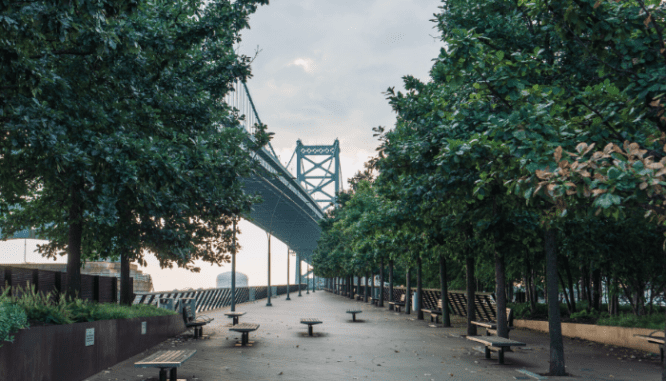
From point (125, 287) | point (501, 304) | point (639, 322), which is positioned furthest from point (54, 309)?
point (639, 322)

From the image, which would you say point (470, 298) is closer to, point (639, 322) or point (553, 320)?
point (639, 322)

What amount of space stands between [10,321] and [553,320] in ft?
25.6

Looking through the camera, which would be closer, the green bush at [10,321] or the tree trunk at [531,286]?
the green bush at [10,321]

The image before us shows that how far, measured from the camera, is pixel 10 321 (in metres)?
6.30

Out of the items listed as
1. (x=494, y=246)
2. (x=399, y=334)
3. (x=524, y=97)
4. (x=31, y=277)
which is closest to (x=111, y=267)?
(x=399, y=334)

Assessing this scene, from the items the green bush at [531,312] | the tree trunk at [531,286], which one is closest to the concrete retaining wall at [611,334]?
the green bush at [531,312]

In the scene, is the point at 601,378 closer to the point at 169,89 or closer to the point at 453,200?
the point at 453,200

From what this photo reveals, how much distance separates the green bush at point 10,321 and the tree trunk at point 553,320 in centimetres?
758

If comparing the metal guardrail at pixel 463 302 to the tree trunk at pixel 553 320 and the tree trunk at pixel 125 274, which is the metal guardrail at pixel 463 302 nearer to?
the tree trunk at pixel 553 320

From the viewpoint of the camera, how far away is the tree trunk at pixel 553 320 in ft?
28.0

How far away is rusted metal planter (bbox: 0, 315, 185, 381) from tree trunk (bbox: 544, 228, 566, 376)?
725 centimetres

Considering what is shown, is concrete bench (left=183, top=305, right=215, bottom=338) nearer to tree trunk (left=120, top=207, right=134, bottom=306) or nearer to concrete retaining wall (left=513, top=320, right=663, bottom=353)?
tree trunk (left=120, top=207, right=134, bottom=306)

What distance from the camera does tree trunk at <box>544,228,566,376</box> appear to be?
8.54m

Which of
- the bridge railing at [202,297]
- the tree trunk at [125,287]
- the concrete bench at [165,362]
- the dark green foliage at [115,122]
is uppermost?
the dark green foliage at [115,122]
